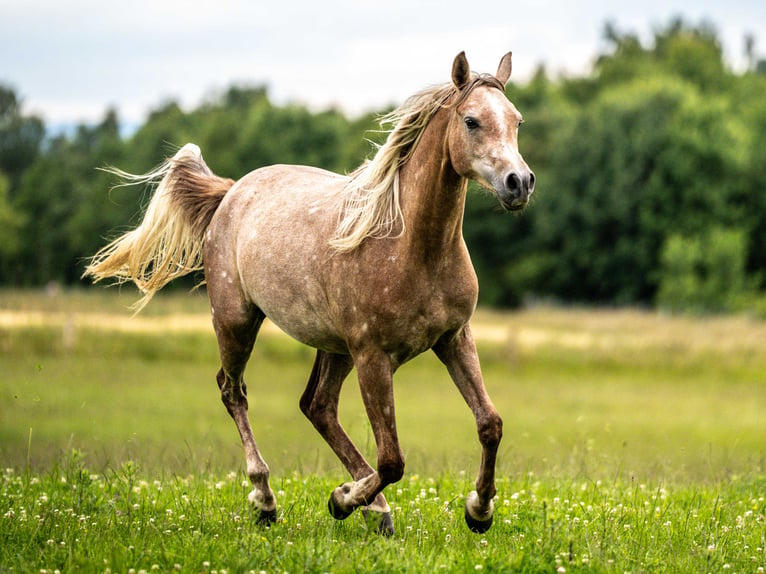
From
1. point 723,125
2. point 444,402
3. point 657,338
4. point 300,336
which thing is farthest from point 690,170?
point 300,336

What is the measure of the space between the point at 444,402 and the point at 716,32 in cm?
9181

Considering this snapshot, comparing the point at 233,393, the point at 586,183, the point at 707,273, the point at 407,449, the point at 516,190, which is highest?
the point at 516,190

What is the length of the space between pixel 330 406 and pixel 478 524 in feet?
5.66

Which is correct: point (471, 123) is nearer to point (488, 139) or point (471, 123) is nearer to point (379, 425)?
point (488, 139)

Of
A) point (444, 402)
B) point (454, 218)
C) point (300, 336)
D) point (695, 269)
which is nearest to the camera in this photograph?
point (454, 218)

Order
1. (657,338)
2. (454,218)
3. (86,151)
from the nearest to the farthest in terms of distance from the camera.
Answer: (454,218)
(657,338)
(86,151)

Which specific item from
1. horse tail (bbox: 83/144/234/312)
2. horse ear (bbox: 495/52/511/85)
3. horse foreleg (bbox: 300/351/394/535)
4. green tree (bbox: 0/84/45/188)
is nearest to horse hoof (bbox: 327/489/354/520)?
horse foreleg (bbox: 300/351/394/535)

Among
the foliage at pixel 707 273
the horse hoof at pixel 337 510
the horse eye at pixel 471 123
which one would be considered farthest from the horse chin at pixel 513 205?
the foliage at pixel 707 273

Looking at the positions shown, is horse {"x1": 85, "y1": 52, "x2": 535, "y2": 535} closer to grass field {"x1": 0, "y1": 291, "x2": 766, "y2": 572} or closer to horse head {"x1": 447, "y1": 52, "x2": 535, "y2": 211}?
horse head {"x1": 447, "y1": 52, "x2": 535, "y2": 211}

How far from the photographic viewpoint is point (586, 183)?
70.4 m

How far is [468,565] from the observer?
5.83m

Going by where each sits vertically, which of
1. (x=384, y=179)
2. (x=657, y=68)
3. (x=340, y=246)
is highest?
(x=657, y=68)

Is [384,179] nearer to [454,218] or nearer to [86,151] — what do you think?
[454,218]

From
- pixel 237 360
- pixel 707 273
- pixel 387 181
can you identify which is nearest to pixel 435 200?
pixel 387 181
